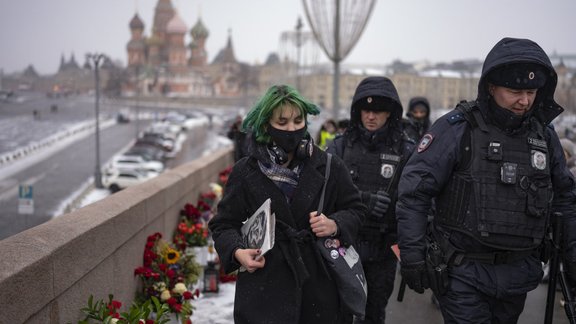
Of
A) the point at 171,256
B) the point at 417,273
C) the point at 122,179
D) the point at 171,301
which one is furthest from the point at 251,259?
the point at 122,179

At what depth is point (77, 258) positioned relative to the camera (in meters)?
3.77

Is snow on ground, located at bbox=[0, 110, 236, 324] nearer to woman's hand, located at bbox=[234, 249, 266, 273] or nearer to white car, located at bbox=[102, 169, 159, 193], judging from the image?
white car, located at bbox=[102, 169, 159, 193]

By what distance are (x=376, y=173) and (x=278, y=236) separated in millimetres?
1917

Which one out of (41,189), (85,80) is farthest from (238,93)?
(41,189)

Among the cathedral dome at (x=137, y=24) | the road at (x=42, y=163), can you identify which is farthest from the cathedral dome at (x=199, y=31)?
the road at (x=42, y=163)

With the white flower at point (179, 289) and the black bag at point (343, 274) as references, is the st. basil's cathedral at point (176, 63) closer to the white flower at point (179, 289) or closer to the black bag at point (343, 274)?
the white flower at point (179, 289)

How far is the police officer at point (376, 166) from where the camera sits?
14.8ft

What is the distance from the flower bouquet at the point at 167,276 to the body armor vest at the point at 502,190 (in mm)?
2577

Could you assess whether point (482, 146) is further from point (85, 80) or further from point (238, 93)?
point (238, 93)

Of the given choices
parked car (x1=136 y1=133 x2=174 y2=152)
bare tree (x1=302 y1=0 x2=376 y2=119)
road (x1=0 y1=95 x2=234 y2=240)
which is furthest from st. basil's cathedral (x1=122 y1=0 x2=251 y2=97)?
bare tree (x1=302 y1=0 x2=376 y2=119)

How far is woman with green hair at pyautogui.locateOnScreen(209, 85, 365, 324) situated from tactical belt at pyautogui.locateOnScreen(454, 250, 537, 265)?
58 cm

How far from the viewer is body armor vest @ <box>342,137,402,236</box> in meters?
4.59

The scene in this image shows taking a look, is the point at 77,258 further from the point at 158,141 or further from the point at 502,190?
the point at 158,141

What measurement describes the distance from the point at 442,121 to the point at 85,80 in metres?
25.0
